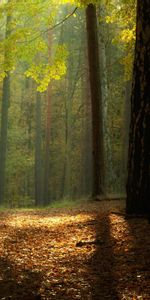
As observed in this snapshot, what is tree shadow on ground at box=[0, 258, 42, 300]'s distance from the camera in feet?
13.4

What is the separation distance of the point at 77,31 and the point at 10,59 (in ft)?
61.6

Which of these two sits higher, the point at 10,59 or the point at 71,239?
the point at 10,59

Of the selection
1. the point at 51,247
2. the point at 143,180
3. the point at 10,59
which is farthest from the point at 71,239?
the point at 10,59

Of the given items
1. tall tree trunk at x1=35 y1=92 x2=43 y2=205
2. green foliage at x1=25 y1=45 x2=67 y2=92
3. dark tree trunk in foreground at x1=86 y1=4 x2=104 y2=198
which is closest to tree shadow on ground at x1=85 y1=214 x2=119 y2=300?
dark tree trunk in foreground at x1=86 y1=4 x2=104 y2=198

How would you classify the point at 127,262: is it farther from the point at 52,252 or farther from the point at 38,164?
the point at 38,164

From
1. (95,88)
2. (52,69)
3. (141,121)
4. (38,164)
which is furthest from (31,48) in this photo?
(38,164)

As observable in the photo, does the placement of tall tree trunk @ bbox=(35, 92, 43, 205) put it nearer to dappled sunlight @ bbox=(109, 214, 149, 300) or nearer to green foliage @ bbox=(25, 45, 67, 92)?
green foliage @ bbox=(25, 45, 67, 92)

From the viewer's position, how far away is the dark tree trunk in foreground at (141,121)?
7070mm

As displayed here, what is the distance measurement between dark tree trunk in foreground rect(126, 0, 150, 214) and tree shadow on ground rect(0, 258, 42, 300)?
2.99m

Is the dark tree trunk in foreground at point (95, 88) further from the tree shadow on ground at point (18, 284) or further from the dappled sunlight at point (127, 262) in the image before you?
the tree shadow on ground at point (18, 284)

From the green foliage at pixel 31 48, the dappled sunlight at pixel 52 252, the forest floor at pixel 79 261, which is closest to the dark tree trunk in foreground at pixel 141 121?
the forest floor at pixel 79 261

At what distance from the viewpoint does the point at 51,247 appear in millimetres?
6277

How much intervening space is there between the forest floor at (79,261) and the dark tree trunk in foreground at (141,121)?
491 millimetres

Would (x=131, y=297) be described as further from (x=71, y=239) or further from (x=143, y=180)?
(x=143, y=180)
